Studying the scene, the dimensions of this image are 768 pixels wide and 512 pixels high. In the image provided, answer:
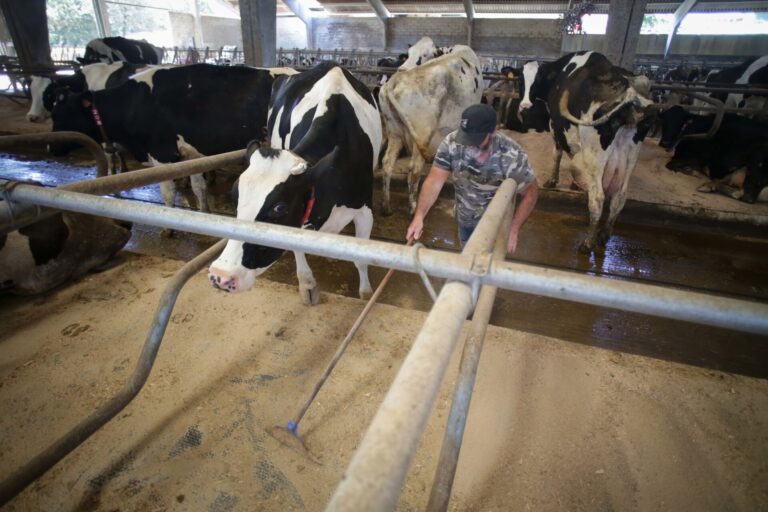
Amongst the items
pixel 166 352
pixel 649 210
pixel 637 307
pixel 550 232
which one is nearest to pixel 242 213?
pixel 166 352

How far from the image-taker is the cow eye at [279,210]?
205 centimetres

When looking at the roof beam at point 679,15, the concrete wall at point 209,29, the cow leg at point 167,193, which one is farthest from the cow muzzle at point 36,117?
the concrete wall at point 209,29

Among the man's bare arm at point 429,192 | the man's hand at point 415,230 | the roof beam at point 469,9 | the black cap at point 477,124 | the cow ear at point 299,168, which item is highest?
the roof beam at point 469,9

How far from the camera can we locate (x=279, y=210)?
2076mm

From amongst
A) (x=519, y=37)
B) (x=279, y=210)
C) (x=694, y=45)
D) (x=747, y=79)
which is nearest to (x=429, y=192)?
(x=279, y=210)

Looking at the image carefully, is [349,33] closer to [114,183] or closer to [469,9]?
[469,9]

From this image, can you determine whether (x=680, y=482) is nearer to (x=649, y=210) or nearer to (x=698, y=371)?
(x=698, y=371)

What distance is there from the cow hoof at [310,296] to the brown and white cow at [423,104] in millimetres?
3108

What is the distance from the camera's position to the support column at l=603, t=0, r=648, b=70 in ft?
21.7

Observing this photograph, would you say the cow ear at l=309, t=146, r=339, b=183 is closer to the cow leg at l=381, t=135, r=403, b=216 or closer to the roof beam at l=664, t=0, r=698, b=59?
the cow leg at l=381, t=135, r=403, b=216

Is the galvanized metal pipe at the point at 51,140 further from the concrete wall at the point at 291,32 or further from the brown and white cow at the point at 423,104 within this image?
the concrete wall at the point at 291,32

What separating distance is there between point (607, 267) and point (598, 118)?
166 cm

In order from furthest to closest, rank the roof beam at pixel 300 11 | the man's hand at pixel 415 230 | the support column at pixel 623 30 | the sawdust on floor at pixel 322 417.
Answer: the roof beam at pixel 300 11, the support column at pixel 623 30, the man's hand at pixel 415 230, the sawdust on floor at pixel 322 417

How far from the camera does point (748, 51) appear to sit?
60.3ft
